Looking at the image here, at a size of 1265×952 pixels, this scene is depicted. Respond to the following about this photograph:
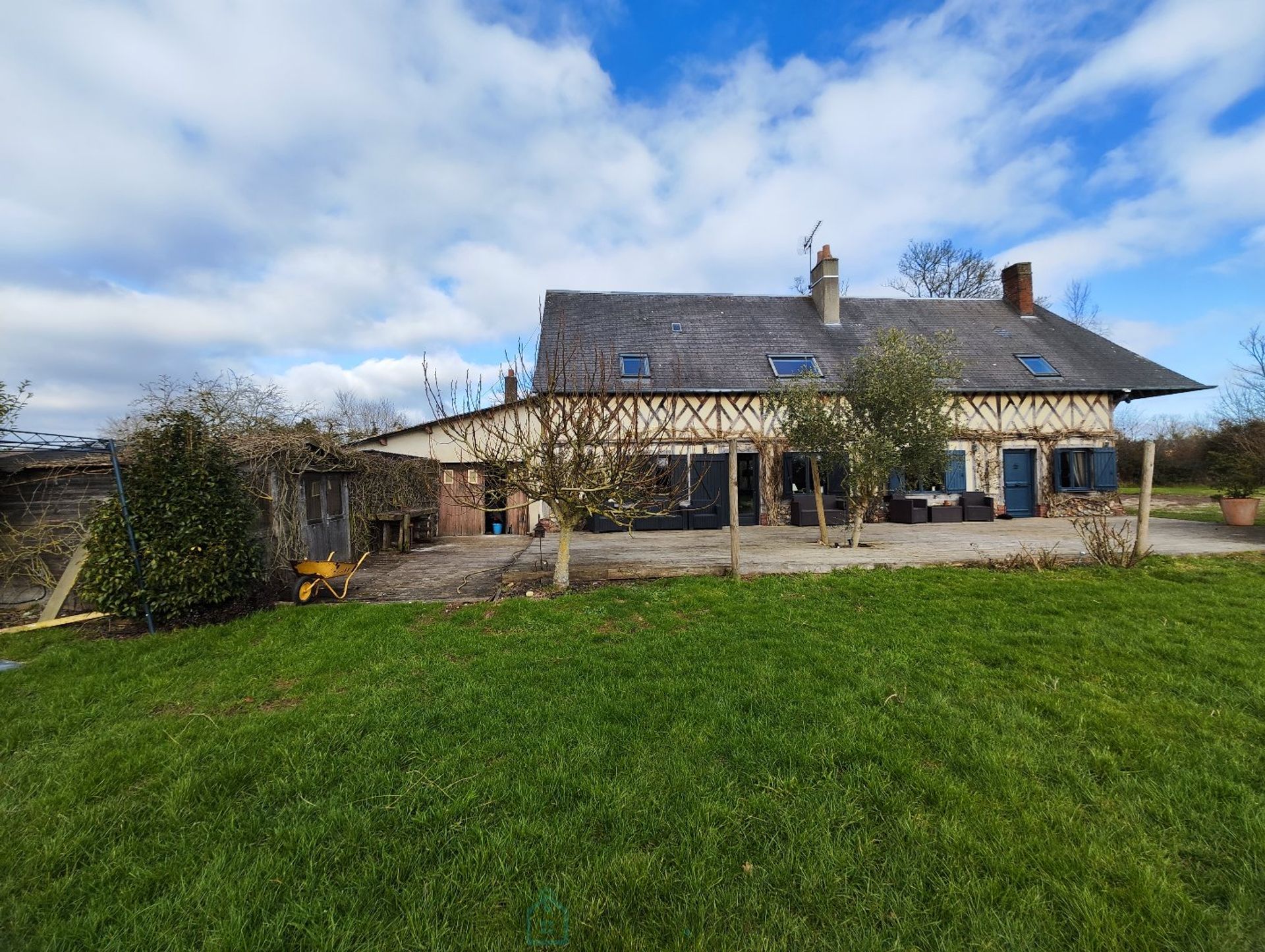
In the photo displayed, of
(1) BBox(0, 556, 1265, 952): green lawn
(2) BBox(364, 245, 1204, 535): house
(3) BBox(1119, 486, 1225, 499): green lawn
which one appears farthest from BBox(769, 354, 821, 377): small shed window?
(3) BBox(1119, 486, 1225, 499): green lawn

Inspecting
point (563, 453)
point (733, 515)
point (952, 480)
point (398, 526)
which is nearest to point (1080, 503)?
point (952, 480)

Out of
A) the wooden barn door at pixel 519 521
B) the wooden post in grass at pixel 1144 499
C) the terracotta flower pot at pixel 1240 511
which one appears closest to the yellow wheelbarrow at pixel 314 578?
the wooden barn door at pixel 519 521

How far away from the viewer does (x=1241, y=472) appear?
893 centimetres

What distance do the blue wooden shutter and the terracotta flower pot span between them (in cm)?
290

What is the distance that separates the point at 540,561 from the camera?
7051mm

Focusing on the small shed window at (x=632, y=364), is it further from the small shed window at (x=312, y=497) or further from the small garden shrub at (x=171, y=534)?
the small garden shrub at (x=171, y=534)

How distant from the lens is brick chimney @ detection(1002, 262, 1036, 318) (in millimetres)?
14922

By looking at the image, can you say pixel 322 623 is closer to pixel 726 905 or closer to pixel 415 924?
pixel 415 924

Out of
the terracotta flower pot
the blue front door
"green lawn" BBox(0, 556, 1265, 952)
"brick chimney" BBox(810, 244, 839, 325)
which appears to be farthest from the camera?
"brick chimney" BBox(810, 244, 839, 325)

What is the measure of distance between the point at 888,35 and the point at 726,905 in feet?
34.6

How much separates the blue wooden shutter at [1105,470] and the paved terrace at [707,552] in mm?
1813

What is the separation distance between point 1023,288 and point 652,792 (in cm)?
1891

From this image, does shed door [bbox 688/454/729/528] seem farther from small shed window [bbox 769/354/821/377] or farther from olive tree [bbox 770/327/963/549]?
olive tree [bbox 770/327/963/549]

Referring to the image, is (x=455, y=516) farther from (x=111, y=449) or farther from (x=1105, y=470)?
(x=1105, y=470)
